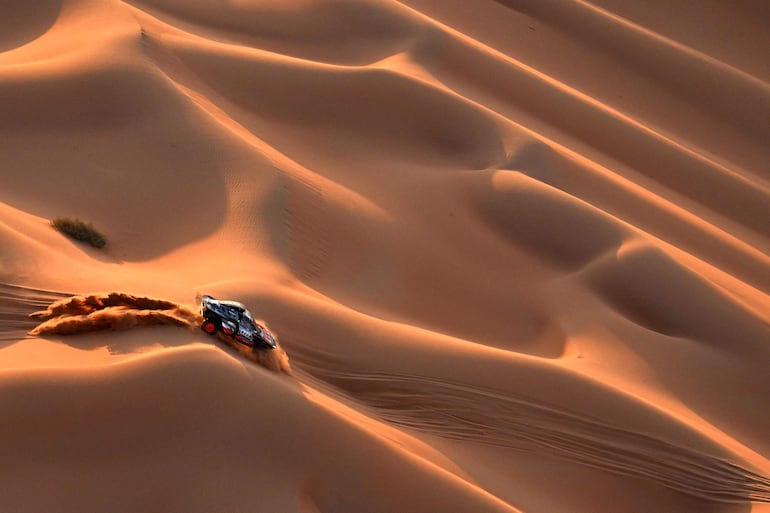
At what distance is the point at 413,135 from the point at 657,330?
3.31m

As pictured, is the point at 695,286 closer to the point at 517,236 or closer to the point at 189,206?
the point at 517,236

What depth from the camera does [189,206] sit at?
7008 millimetres

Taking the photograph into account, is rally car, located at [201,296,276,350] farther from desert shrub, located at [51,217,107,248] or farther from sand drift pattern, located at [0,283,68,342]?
desert shrub, located at [51,217,107,248]

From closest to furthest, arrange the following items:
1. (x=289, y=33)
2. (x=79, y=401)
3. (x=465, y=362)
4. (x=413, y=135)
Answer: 1. (x=79, y=401)
2. (x=465, y=362)
3. (x=413, y=135)
4. (x=289, y=33)

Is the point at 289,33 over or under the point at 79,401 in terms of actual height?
→ over

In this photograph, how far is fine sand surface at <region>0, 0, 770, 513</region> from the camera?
4.55 metres

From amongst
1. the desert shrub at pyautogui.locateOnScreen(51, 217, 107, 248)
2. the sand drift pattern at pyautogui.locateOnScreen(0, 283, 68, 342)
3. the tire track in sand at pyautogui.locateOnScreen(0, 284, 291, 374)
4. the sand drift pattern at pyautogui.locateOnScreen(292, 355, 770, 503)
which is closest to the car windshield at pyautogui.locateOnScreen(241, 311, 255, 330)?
the tire track in sand at pyautogui.locateOnScreen(0, 284, 291, 374)

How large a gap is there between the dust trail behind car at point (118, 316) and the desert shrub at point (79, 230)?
47.1 inches

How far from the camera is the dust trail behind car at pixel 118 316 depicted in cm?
484

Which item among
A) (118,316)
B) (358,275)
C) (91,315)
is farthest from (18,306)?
(358,275)

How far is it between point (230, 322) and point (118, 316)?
0.60 metres

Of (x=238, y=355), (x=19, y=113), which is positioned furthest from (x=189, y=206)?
(x=238, y=355)

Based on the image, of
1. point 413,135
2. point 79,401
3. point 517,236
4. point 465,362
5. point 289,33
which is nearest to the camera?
point 79,401

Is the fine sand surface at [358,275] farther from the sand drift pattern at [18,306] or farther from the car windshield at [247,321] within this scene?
the car windshield at [247,321]
